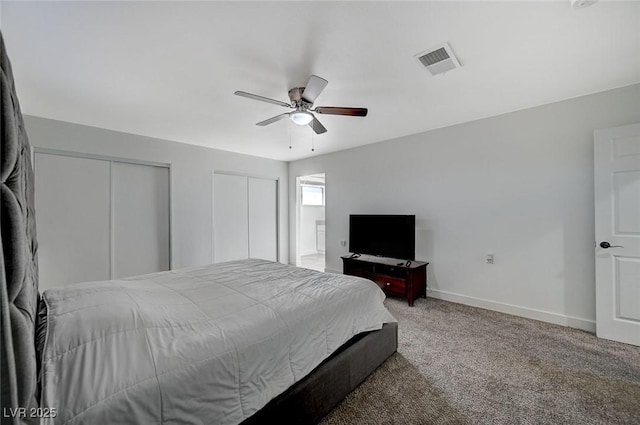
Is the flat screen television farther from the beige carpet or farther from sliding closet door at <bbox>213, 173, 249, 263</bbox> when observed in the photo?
sliding closet door at <bbox>213, 173, 249, 263</bbox>

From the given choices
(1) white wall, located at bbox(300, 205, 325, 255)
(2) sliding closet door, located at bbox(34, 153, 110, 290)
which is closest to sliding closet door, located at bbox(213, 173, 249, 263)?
(2) sliding closet door, located at bbox(34, 153, 110, 290)

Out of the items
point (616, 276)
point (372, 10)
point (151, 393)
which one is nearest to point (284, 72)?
point (372, 10)

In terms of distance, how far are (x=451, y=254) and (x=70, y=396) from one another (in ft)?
12.7

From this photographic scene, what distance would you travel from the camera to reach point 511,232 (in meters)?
3.17

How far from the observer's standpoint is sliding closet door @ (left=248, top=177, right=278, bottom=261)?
17.9ft

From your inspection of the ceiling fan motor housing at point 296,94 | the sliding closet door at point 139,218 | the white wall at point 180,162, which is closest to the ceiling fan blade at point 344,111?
the ceiling fan motor housing at point 296,94

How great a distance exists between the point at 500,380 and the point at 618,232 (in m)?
1.92

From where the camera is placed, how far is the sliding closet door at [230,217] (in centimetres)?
488

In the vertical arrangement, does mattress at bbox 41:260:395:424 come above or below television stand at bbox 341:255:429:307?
above

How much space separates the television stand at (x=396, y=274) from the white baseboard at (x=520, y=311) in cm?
29

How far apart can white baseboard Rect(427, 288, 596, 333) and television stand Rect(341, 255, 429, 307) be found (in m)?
0.29

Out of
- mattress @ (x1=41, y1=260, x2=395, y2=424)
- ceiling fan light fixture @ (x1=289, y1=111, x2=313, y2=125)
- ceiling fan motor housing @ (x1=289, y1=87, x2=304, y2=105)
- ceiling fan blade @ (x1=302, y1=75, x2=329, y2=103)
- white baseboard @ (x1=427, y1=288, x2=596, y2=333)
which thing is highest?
ceiling fan motor housing @ (x1=289, y1=87, x2=304, y2=105)

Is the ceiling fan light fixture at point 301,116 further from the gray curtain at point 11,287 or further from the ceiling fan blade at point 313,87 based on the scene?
the gray curtain at point 11,287

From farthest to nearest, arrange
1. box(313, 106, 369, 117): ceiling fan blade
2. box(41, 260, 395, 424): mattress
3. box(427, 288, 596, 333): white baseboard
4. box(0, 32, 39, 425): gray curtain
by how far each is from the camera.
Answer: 1. box(427, 288, 596, 333): white baseboard
2. box(313, 106, 369, 117): ceiling fan blade
3. box(41, 260, 395, 424): mattress
4. box(0, 32, 39, 425): gray curtain
